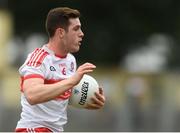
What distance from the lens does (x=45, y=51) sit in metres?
9.38

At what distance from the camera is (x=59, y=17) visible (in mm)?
9367

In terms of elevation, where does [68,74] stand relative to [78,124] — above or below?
above

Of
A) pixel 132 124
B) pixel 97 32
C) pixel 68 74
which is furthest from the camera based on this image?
pixel 97 32

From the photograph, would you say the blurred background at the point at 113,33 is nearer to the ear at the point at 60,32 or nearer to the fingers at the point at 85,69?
the ear at the point at 60,32

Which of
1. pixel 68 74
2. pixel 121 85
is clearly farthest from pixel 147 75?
pixel 68 74

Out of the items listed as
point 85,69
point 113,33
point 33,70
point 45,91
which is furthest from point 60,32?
point 113,33

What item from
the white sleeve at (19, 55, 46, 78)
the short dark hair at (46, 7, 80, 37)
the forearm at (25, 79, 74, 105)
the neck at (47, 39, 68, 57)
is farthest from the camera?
the neck at (47, 39, 68, 57)

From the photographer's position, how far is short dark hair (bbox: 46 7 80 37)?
9352 millimetres

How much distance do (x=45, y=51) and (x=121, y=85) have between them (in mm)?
19993

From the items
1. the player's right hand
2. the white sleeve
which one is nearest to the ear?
the white sleeve

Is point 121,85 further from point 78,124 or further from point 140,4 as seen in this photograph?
point 140,4

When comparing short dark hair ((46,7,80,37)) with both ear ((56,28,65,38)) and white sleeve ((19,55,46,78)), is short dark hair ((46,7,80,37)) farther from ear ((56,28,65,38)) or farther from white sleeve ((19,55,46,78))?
white sleeve ((19,55,46,78))

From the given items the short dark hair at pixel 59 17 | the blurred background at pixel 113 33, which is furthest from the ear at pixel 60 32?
the blurred background at pixel 113 33

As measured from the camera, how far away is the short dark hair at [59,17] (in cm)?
935
